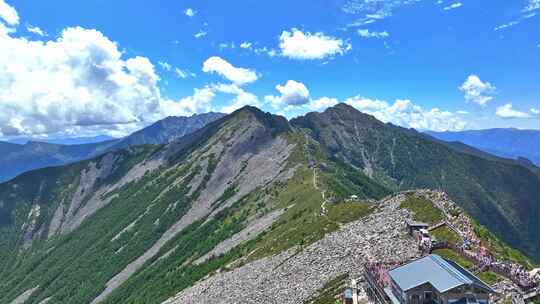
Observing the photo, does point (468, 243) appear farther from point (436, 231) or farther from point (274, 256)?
point (274, 256)

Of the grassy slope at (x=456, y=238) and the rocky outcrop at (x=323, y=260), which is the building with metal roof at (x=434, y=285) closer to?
the grassy slope at (x=456, y=238)

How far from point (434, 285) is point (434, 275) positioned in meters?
2.14

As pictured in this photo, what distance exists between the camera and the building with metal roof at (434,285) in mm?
45781

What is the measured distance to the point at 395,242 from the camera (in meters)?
83.8

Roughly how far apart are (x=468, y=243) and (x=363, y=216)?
131ft

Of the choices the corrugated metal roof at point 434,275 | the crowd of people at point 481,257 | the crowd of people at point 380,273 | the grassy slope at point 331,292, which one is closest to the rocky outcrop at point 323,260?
the grassy slope at point 331,292

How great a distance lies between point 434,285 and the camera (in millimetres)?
47094

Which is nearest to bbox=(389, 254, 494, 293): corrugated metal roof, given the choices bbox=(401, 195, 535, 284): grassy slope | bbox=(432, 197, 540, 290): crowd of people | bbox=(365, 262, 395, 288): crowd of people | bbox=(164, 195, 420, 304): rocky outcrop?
bbox=(365, 262, 395, 288): crowd of people

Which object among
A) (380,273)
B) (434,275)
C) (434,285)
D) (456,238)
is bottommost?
(456,238)

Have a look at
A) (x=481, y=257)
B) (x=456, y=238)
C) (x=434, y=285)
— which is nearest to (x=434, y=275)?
(x=434, y=285)

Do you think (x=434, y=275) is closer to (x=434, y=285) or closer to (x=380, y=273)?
(x=434, y=285)

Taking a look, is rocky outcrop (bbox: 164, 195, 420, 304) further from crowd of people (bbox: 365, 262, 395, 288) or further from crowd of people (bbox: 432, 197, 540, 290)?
crowd of people (bbox: 365, 262, 395, 288)

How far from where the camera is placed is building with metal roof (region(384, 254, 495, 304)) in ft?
150

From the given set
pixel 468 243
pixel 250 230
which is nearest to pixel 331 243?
pixel 468 243
